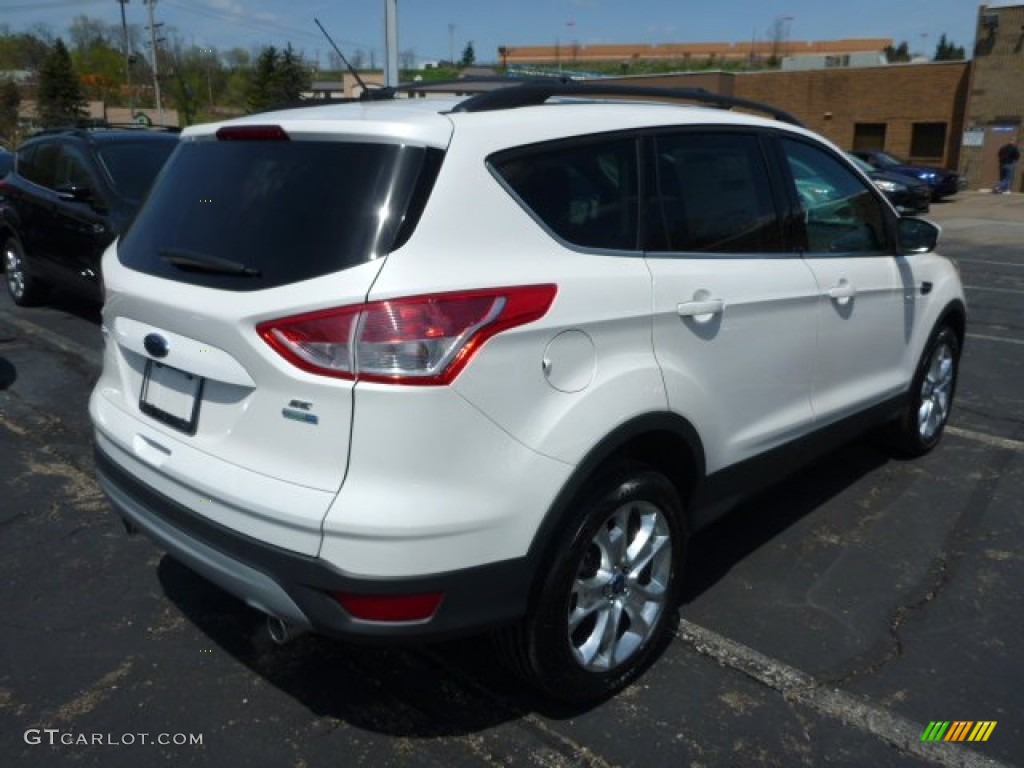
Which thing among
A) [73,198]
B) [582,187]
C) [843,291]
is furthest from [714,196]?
[73,198]

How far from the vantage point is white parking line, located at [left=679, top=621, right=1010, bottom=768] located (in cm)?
258

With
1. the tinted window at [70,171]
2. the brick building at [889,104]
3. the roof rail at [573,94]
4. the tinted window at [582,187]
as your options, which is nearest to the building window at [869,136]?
the brick building at [889,104]

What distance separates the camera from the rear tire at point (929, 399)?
471 centimetres

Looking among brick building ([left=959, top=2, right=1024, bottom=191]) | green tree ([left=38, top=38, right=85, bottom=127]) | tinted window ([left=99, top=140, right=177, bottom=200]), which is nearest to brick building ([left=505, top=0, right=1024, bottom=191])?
brick building ([left=959, top=2, right=1024, bottom=191])

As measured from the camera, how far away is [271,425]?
2299 mm

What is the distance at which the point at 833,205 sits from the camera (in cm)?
397

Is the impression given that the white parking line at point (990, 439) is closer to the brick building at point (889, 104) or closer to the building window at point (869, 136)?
the brick building at point (889, 104)

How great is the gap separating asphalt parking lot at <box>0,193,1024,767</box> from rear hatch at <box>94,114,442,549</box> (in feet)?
2.53

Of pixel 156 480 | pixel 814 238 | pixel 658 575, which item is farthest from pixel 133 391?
pixel 814 238

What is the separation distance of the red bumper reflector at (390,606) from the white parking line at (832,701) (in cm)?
126

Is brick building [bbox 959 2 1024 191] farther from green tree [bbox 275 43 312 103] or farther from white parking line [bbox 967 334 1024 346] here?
white parking line [bbox 967 334 1024 346]

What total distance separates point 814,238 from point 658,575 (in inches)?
65.7

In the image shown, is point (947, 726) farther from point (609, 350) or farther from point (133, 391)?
point (133, 391)

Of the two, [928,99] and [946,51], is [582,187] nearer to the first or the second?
[928,99]
